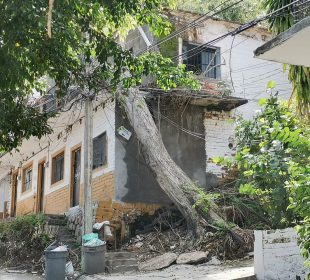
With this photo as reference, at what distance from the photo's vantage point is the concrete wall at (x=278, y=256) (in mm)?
8383

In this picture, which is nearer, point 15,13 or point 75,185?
point 15,13

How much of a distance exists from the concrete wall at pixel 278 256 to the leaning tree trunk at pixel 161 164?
346cm

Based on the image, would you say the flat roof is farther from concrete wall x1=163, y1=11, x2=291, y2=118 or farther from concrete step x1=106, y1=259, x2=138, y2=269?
concrete step x1=106, y1=259, x2=138, y2=269

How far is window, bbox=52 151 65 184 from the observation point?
18.4 meters

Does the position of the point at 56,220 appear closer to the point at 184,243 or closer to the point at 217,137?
the point at 184,243

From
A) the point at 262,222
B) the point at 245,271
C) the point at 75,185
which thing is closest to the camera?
the point at 245,271

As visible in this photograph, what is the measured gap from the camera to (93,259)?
10570 mm

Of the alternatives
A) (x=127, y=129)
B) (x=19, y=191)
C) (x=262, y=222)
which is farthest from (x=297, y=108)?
(x=19, y=191)

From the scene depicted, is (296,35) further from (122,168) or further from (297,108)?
(122,168)

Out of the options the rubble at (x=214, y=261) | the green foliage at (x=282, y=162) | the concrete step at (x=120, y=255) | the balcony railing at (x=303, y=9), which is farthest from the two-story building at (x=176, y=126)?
the balcony railing at (x=303, y=9)

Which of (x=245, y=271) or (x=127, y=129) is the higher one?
(x=127, y=129)

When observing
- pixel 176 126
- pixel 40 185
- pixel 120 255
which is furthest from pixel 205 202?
pixel 40 185

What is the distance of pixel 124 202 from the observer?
13.8 meters

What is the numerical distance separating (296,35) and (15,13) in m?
3.21
